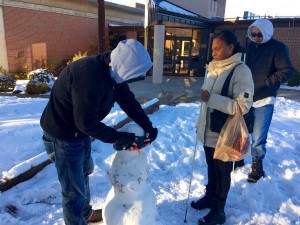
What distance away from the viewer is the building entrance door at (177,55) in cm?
1628

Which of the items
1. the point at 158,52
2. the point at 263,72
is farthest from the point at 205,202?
the point at 158,52

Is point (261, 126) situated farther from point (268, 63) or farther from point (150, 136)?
point (150, 136)

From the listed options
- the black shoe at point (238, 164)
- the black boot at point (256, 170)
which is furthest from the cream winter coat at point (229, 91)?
the black shoe at point (238, 164)

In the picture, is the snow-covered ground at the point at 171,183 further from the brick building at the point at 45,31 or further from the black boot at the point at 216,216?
the brick building at the point at 45,31

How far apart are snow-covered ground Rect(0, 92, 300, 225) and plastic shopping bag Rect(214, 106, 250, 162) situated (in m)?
0.78

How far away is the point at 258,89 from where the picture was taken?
3.31m

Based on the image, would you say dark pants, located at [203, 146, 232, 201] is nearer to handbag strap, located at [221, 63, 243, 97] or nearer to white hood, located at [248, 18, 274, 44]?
handbag strap, located at [221, 63, 243, 97]

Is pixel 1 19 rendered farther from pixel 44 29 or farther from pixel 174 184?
pixel 174 184

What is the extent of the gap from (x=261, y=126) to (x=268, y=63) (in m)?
0.80

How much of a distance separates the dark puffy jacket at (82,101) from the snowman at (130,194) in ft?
0.69

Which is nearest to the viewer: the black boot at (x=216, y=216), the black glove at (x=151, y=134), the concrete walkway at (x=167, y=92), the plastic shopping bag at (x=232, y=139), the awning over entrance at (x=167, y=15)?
the black glove at (x=151, y=134)

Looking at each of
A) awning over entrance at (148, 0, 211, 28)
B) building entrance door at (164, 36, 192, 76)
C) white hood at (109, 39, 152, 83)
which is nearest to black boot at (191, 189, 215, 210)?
white hood at (109, 39, 152, 83)

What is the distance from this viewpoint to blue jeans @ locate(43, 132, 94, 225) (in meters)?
Answer: 2.11

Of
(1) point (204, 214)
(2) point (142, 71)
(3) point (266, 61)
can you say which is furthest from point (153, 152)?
(2) point (142, 71)
